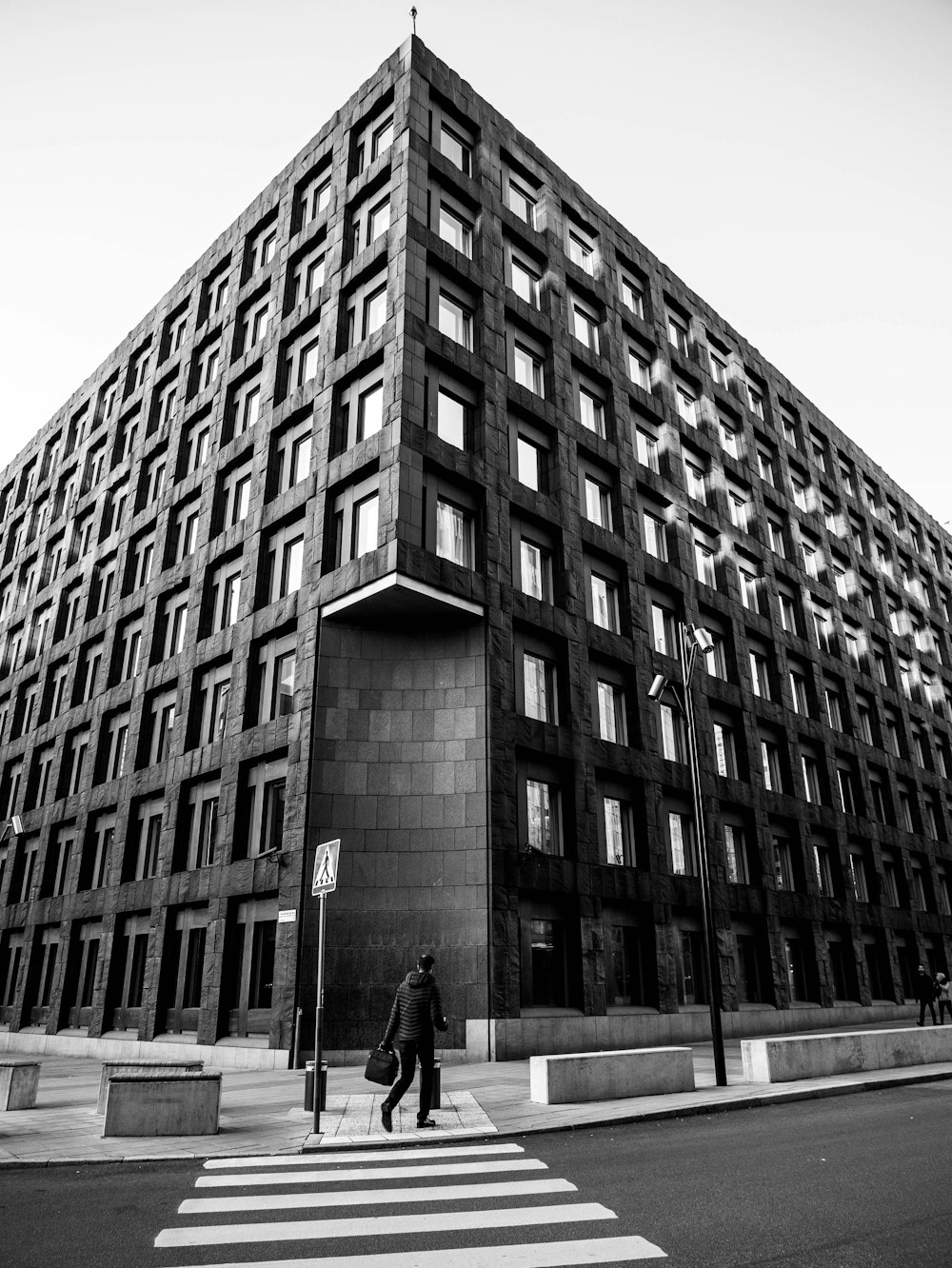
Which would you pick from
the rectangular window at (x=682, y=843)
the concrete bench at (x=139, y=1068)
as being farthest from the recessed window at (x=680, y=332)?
the concrete bench at (x=139, y=1068)

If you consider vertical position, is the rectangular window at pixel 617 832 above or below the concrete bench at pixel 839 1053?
above

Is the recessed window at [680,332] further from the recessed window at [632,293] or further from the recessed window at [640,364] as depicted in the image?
the recessed window at [640,364]

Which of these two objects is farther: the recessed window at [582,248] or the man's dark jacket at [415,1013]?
the recessed window at [582,248]

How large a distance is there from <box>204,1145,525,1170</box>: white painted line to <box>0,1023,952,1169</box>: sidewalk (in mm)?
149

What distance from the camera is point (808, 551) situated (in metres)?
44.0

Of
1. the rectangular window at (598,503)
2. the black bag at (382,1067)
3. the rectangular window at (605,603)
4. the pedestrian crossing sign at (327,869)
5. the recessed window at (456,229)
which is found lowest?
the black bag at (382,1067)

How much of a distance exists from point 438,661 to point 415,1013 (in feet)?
43.6

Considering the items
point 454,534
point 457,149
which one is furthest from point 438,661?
point 457,149

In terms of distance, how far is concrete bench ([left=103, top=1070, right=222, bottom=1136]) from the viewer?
36.2 ft

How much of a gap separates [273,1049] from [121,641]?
2009 centimetres

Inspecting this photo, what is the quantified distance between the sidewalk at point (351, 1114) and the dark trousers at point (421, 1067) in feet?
1.16

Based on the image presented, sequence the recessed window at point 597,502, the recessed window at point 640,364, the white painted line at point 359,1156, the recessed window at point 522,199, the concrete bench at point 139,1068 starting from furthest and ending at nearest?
1. the recessed window at point 640,364
2. the recessed window at point 522,199
3. the recessed window at point 597,502
4. the concrete bench at point 139,1068
5. the white painted line at point 359,1156

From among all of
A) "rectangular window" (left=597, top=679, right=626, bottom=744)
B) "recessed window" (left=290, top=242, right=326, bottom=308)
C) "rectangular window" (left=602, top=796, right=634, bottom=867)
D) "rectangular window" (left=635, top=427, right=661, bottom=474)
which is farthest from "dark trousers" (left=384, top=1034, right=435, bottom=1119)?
"rectangular window" (left=635, top=427, right=661, bottom=474)

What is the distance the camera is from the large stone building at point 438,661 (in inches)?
883
